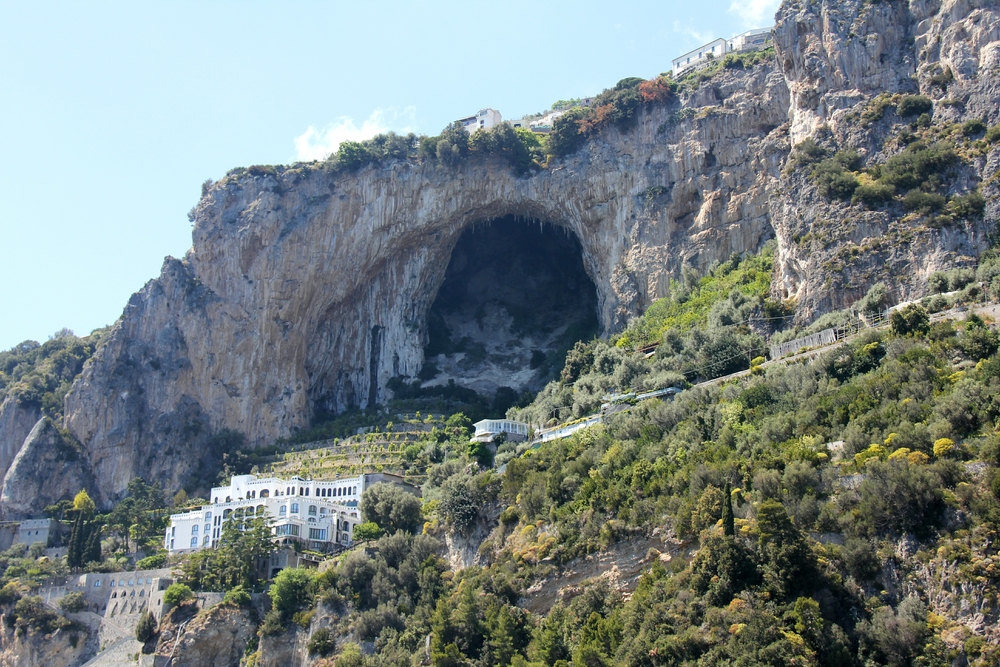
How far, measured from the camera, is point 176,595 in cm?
4681

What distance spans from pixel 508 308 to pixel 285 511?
26.2 m

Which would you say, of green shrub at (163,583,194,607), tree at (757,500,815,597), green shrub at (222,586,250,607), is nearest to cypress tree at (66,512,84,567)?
green shrub at (163,583,194,607)

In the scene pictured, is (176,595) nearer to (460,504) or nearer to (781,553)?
(460,504)

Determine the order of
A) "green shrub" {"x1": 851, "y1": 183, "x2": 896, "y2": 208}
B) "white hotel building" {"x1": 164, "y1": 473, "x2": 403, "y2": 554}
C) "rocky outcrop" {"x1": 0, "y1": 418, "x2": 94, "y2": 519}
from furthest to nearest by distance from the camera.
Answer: "rocky outcrop" {"x1": 0, "y1": 418, "x2": 94, "y2": 519} → "white hotel building" {"x1": 164, "y1": 473, "x2": 403, "y2": 554} → "green shrub" {"x1": 851, "y1": 183, "x2": 896, "y2": 208}

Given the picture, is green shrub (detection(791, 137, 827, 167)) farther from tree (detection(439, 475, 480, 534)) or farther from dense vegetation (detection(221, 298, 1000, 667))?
tree (detection(439, 475, 480, 534))

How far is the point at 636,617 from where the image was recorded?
31750 millimetres

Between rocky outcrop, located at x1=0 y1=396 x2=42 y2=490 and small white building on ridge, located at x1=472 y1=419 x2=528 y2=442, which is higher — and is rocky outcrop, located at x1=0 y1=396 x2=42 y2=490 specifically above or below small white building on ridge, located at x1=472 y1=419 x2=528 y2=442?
above

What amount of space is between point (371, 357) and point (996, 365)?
138ft

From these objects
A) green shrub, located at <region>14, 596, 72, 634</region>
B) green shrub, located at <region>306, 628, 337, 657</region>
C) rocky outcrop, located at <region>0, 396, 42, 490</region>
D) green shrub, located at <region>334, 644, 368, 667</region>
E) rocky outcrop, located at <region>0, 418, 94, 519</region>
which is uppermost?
rocky outcrop, located at <region>0, 396, 42, 490</region>

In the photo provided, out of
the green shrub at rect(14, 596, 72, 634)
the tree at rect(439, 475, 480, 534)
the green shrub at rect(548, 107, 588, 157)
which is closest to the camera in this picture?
the tree at rect(439, 475, 480, 534)

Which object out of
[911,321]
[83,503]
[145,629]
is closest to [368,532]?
[145,629]

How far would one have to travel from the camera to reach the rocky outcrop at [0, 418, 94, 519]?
60.7 metres

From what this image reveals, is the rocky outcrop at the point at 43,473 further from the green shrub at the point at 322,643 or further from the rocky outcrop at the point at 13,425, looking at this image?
the green shrub at the point at 322,643

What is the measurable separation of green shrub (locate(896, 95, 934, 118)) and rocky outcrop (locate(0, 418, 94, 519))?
46.5 metres
